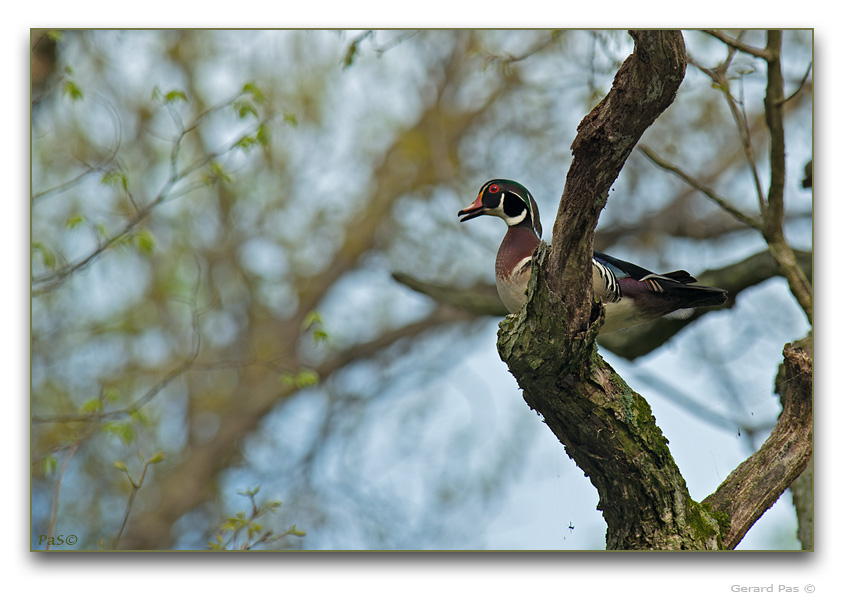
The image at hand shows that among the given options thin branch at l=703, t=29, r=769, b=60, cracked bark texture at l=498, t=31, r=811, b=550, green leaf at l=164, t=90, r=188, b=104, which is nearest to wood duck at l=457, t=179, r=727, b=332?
cracked bark texture at l=498, t=31, r=811, b=550

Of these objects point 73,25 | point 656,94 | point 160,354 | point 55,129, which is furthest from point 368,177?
point 656,94

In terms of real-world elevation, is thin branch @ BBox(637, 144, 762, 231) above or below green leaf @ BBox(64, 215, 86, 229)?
below

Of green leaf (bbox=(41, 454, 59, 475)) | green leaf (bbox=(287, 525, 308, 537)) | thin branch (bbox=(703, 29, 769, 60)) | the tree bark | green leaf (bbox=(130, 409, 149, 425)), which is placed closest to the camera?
the tree bark

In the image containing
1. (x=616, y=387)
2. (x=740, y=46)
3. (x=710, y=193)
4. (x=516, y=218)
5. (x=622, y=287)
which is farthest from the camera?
(x=710, y=193)

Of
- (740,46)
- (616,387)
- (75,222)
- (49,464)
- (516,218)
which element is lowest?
(616,387)

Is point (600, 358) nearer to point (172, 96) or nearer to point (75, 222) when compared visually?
point (172, 96)

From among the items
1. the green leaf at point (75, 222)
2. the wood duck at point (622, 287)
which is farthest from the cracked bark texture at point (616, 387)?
the green leaf at point (75, 222)

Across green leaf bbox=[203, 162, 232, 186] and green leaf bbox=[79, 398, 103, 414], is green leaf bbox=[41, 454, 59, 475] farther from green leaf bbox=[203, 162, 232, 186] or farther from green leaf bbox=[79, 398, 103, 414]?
green leaf bbox=[203, 162, 232, 186]

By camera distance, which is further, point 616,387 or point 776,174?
point 776,174

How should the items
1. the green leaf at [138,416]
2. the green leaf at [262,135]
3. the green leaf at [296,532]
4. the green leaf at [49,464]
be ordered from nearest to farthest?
the green leaf at [296,532] → the green leaf at [49,464] → the green leaf at [138,416] → the green leaf at [262,135]

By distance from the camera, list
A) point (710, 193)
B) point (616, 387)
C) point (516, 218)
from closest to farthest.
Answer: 1. point (616, 387)
2. point (516, 218)
3. point (710, 193)

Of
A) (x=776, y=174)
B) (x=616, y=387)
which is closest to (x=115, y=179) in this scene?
(x=616, y=387)

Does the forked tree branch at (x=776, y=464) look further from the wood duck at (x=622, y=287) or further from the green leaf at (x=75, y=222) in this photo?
the green leaf at (x=75, y=222)
